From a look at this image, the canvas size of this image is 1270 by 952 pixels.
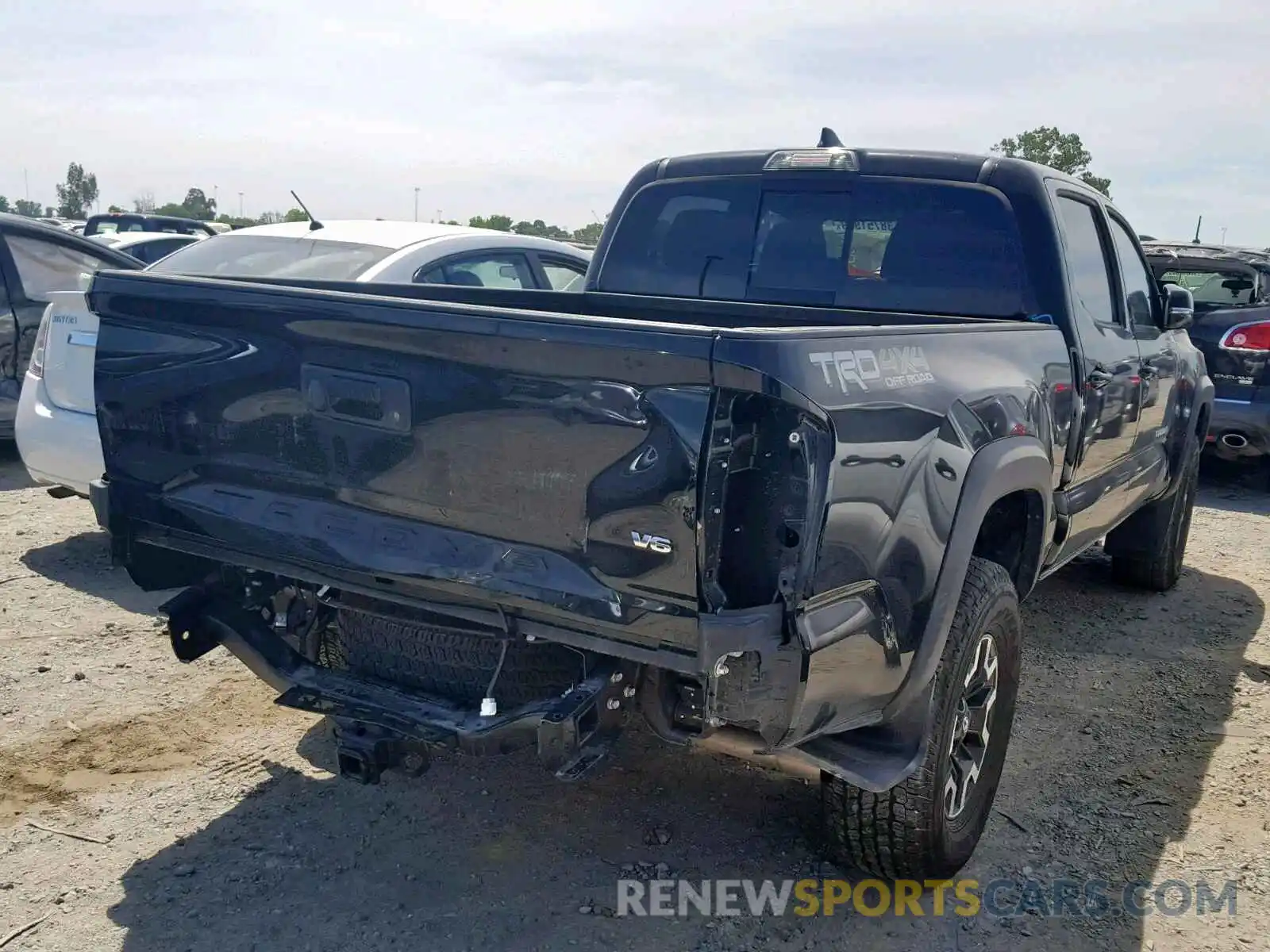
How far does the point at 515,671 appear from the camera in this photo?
2.87 metres

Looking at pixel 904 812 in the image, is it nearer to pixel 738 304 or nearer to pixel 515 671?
pixel 515 671

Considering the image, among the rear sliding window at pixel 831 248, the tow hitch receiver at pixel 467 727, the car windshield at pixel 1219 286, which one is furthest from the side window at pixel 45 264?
the car windshield at pixel 1219 286

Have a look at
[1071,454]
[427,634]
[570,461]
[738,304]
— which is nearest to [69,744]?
[427,634]

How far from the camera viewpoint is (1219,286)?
29.8 feet

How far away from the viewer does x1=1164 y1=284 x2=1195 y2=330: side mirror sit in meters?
5.07

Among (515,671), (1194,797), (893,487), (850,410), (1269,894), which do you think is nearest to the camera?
(850,410)

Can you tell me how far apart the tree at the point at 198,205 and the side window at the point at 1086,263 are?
1836 inches

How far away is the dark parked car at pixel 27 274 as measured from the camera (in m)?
7.36

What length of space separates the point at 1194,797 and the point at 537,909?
2.29 m

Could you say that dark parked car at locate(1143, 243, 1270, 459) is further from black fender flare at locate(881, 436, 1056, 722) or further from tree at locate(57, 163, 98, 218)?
tree at locate(57, 163, 98, 218)

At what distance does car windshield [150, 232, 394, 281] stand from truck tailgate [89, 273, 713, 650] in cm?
Answer: 293

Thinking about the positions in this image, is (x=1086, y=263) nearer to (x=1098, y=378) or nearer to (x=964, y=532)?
(x=1098, y=378)

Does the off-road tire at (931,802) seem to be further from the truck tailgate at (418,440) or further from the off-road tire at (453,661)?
the truck tailgate at (418,440)

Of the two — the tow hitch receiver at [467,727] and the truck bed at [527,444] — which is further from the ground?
the truck bed at [527,444]
